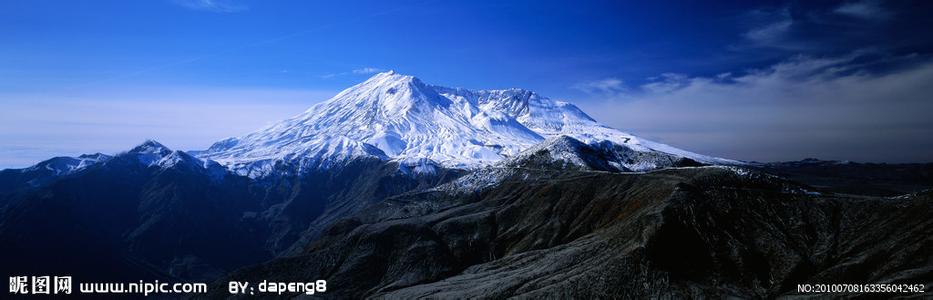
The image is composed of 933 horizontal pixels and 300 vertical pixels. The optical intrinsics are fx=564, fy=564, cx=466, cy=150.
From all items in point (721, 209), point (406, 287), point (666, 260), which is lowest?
point (406, 287)

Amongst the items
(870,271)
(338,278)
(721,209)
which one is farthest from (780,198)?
(338,278)

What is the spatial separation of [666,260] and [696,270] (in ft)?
18.5

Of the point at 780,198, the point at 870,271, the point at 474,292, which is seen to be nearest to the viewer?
the point at 870,271

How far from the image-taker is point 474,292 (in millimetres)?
118500

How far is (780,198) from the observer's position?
130125 millimetres

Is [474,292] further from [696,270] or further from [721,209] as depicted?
[721,209]

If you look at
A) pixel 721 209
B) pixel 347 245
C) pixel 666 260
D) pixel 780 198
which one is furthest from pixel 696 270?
pixel 347 245

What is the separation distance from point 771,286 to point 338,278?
10796 cm

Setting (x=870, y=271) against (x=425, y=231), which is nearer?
(x=870, y=271)

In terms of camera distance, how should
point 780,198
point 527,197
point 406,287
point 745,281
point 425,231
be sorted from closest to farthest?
1. point 745,281
2. point 780,198
3. point 406,287
4. point 425,231
5. point 527,197

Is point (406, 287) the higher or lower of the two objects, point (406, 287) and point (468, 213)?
the lower

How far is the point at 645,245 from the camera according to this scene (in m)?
112

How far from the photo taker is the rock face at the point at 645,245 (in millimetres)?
103750

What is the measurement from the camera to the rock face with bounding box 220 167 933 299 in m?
104
